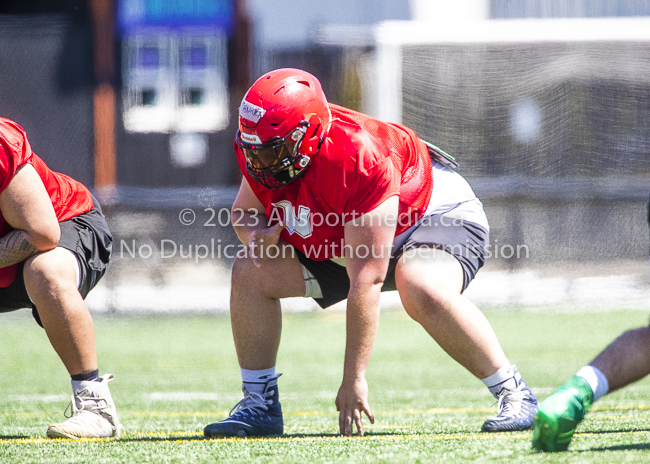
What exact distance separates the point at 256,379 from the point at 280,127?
97 centimetres

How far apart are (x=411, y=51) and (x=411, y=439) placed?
11.3 m

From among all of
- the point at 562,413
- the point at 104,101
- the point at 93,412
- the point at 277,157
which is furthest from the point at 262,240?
the point at 104,101

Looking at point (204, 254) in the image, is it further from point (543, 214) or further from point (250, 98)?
point (250, 98)

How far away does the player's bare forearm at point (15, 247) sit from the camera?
2.93m

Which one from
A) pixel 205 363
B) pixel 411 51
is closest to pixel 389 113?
pixel 411 51

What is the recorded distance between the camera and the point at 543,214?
38.2 feet

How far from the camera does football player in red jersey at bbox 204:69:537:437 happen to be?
267cm

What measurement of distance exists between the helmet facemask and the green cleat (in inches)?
43.7

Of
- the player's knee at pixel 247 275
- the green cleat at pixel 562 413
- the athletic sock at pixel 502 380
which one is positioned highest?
the player's knee at pixel 247 275

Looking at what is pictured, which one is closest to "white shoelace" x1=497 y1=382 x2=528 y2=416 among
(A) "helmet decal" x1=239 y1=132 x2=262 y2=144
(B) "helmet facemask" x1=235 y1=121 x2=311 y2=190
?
(B) "helmet facemask" x1=235 y1=121 x2=311 y2=190

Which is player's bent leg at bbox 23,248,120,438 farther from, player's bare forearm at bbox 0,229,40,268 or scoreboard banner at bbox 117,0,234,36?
scoreboard banner at bbox 117,0,234,36

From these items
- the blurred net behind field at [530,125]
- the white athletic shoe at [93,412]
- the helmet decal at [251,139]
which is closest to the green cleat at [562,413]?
the helmet decal at [251,139]

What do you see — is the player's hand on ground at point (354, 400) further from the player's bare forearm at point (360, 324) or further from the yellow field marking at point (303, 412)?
the yellow field marking at point (303, 412)

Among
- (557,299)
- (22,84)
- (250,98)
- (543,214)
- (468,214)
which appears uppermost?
(250,98)
